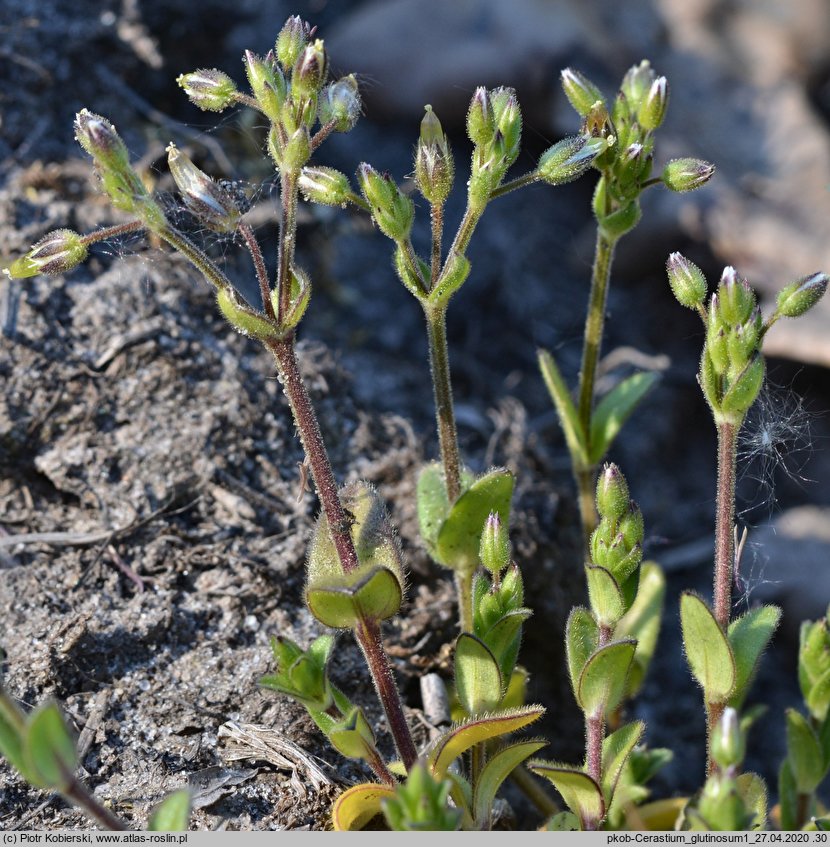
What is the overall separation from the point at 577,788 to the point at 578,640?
13.1 inches

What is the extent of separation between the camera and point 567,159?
223 centimetres

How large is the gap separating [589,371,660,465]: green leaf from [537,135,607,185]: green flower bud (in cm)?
93

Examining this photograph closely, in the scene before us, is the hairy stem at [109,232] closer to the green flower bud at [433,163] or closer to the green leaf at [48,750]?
the green flower bud at [433,163]

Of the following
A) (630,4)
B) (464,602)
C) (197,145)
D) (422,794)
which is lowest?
(422,794)

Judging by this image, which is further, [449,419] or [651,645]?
[651,645]

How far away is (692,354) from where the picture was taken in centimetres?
444

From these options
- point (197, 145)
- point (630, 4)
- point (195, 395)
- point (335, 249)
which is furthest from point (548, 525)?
point (630, 4)

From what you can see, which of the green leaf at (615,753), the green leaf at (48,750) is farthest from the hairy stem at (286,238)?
the green leaf at (615,753)

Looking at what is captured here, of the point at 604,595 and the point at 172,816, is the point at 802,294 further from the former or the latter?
the point at 172,816

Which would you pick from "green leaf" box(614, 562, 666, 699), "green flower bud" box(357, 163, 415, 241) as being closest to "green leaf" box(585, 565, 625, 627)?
"green leaf" box(614, 562, 666, 699)

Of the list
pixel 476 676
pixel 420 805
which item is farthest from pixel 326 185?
pixel 420 805

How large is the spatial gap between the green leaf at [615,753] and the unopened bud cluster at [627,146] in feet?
4.13

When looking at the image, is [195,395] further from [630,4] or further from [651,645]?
[630,4]

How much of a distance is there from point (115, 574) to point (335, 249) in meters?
1.84
